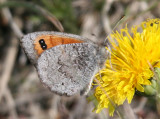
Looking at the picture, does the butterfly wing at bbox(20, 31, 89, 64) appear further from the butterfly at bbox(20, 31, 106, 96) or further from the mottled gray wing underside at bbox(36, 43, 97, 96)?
the mottled gray wing underside at bbox(36, 43, 97, 96)

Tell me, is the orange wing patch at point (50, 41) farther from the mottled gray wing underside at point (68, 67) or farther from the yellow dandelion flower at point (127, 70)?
the yellow dandelion flower at point (127, 70)

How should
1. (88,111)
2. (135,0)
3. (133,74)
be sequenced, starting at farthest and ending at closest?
(135,0)
(88,111)
(133,74)

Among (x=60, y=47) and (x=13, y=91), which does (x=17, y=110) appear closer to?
(x=13, y=91)

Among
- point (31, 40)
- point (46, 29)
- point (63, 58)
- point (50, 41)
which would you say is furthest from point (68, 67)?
point (46, 29)

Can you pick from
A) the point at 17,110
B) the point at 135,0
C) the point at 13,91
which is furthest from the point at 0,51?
the point at 135,0

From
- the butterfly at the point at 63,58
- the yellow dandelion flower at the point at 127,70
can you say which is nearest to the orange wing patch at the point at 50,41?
the butterfly at the point at 63,58
